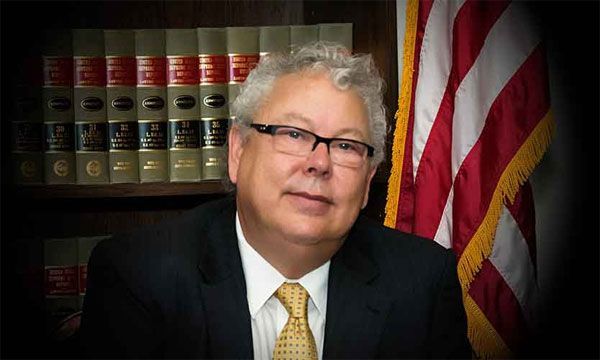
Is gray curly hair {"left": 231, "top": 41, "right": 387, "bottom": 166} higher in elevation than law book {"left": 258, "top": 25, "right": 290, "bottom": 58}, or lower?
lower

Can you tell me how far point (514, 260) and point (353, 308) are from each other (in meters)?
0.67

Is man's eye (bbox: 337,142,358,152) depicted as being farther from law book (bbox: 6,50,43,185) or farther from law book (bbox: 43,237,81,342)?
law book (bbox: 43,237,81,342)

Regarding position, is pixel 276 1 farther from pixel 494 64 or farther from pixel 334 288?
pixel 334 288

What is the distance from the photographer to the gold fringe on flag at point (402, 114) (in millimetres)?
1995

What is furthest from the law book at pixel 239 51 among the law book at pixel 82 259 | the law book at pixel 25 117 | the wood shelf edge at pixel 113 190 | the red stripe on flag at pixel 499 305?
the red stripe on flag at pixel 499 305

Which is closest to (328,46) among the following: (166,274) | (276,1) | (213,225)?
(213,225)

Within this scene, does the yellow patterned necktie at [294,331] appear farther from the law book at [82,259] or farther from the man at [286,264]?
the law book at [82,259]

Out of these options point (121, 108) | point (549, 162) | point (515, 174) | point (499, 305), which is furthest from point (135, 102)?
point (549, 162)

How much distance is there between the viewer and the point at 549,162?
2.42 meters

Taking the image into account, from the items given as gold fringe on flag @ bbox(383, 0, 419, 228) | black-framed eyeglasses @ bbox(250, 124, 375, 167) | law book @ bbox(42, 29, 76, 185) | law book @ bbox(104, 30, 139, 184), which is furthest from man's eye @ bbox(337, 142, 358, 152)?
law book @ bbox(42, 29, 76, 185)

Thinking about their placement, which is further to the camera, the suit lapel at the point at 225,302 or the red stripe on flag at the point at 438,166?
the red stripe on flag at the point at 438,166

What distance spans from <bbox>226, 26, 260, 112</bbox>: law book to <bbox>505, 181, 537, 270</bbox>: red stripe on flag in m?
0.87

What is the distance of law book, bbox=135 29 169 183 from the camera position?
199 cm

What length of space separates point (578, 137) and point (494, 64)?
0.67 metres
